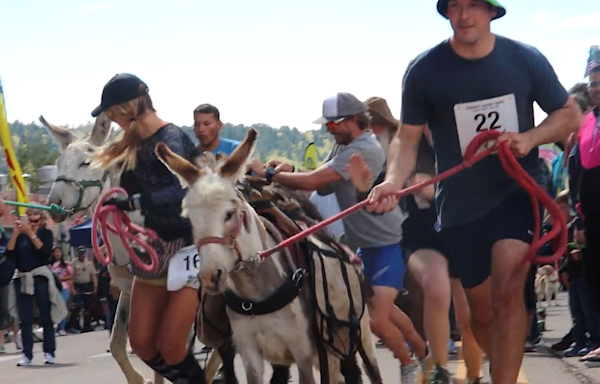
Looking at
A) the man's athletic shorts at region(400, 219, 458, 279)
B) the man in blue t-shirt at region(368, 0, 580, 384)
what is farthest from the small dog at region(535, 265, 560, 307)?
the man in blue t-shirt at region(368, 0, 580, 384)

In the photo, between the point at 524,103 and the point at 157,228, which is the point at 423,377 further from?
the point at 524,103

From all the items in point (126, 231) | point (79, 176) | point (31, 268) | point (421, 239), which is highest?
point (79, 176)

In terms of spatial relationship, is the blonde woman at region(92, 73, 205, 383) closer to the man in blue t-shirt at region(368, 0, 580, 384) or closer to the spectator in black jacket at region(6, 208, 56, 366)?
the man in blue t-shirt at region(368, 0, 580, 384)

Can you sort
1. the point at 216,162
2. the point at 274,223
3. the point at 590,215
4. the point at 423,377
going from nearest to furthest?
the point at 216,162 < the point at 274,223 < the point at 590,215 < the point at 423,377

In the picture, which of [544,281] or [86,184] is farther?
[544,281]

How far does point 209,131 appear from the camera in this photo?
9461 mm

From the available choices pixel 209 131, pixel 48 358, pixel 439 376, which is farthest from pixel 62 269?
pixel 439 376

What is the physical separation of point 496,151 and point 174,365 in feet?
9.19

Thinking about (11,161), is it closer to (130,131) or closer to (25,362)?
(25,362)

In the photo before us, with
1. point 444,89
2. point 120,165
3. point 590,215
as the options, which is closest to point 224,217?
point 444,89

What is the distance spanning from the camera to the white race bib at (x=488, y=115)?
6238 millimetres

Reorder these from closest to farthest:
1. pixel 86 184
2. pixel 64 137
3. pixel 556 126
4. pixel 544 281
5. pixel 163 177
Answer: pixel 556 126, pixel 163 177, pixel 86 184, pixel 64 137, pixel 544 281

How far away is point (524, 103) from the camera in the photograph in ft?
20.7

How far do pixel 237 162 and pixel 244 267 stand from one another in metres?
0.60
